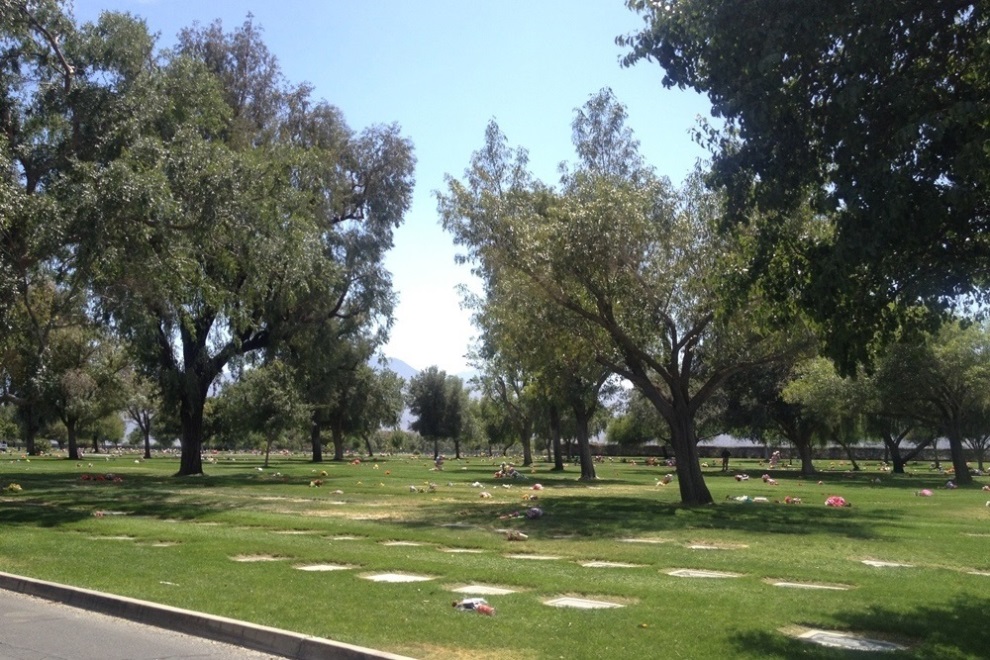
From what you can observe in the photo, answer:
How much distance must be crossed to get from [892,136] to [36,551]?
13836 mm

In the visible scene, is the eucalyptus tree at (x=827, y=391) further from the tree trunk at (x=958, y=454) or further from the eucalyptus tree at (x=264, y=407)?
the eucalyptus tree at (x=264, y=407)

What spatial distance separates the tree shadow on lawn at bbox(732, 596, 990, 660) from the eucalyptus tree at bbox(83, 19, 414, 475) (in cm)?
1656

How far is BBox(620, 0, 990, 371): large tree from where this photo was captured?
1005 centimetres

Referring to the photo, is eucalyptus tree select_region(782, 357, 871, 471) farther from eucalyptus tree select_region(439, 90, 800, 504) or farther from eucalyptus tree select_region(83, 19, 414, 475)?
eucalyptus tree select_region(83, 19, 414, 475)

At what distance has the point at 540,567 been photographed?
13.1 m

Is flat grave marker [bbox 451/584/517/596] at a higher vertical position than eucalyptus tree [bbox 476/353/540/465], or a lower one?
lower

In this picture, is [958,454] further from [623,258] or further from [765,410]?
[623,258]

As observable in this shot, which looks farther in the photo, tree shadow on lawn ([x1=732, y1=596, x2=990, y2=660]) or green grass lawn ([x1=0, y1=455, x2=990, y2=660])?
green grass lawn ([x1=0, y1=455, x2=990, y2=660])

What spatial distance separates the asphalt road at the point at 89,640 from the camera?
8.63 meters

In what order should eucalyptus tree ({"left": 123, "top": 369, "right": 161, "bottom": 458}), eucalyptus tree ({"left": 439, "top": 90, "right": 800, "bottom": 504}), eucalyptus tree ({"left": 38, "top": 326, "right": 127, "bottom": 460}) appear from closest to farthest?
eucalyptus tree ({"left": 439, "top": 90, "right": 800, "bottom": 504}) → eucalyptus tree ({"left": 38, "top": 326, "right": 127, "bottom": 460}) → eucalyptus tree ({"left": 123, "top": 369, "right": 161, "bottom": 458})

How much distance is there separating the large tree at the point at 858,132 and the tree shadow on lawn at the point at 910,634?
3.24 m

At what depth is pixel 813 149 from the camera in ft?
37.6

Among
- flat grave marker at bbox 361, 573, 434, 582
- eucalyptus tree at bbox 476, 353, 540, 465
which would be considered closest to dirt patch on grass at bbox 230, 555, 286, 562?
flat grave marker at bbox 361, 573, 434, 582

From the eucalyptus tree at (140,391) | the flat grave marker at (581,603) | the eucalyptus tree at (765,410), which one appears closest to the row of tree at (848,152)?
the flat grave marker at (581,603)
